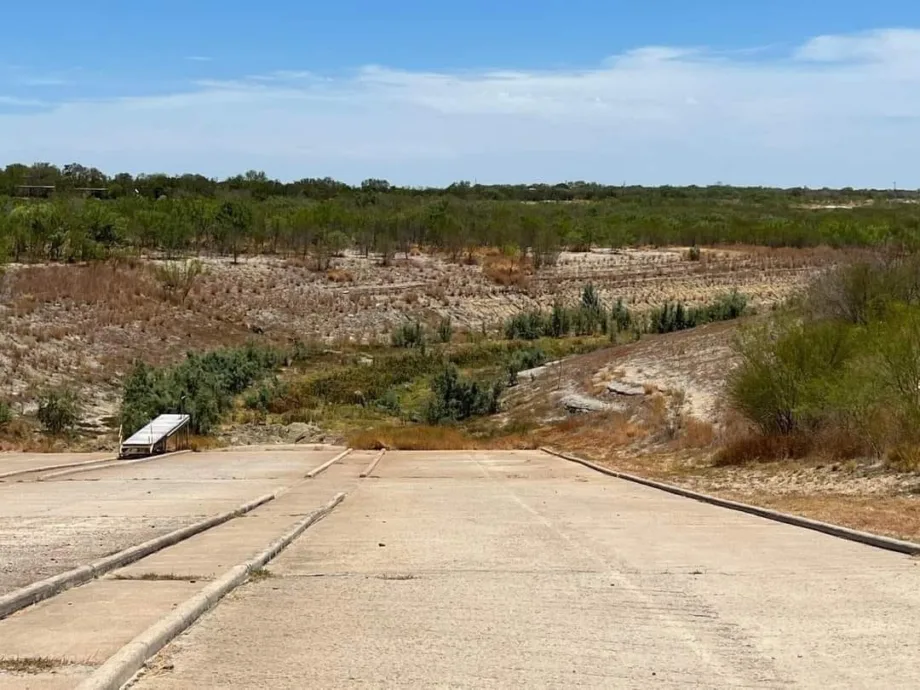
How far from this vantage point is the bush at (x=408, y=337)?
69.8 meters

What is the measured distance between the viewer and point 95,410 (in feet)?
153

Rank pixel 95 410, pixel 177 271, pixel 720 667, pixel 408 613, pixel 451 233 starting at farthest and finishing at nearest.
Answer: pixel 451 233, pixel 177 271, pixel 95 410, pixel 408 613, pixel 720 667

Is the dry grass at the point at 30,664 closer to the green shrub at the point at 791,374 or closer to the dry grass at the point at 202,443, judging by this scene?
the green shrub at the point at 791,374

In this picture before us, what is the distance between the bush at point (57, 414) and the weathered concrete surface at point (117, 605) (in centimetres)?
2772

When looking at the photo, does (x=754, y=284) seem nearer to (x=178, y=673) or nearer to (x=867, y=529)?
(x=867, y=529)

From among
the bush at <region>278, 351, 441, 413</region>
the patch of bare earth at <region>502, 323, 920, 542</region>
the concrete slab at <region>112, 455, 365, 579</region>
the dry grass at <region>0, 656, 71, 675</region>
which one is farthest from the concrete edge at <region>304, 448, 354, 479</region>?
the dry grass at <region>0, 656, 71, 675</region>

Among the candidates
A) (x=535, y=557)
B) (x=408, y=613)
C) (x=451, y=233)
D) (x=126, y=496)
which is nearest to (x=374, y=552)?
(x=535, y=557)

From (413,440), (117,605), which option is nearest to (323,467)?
(413,440)

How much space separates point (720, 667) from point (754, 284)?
81.2m

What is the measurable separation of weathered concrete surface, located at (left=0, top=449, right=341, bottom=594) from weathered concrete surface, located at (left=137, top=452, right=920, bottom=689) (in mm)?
2036

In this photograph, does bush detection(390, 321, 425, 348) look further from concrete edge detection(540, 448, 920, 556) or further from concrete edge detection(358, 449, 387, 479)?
concrete edge detection(540, 448, 920, 556)

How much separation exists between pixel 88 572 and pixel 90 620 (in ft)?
6.49

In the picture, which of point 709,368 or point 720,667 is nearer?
point 720,667

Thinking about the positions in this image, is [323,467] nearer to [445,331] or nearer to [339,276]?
[445,331]
